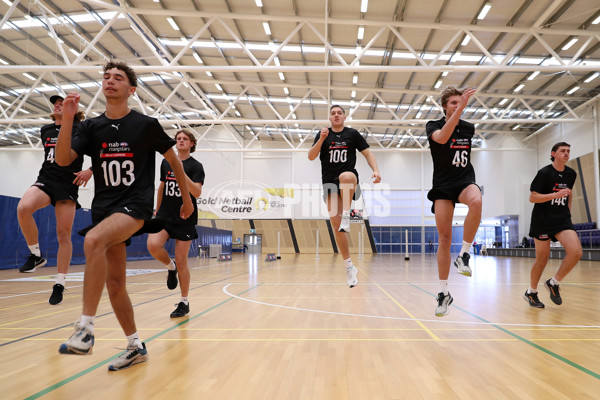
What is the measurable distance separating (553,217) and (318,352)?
3725mm

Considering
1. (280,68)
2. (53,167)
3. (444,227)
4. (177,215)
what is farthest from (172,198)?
(280,68)

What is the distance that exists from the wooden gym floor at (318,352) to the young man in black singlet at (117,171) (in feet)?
1.49

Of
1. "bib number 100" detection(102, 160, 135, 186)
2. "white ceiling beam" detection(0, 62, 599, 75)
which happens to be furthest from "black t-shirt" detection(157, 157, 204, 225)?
"white ceiling beam" detection(0, 62, 599, 75)

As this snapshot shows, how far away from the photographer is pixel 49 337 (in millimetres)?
3820

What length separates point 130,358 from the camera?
289 centimetres

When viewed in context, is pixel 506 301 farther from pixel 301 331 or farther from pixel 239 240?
pixel 239 240

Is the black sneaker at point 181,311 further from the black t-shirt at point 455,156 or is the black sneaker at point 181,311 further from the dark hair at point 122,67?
the black t-shirt at point 455,156

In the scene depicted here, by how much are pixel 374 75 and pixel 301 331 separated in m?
19.4

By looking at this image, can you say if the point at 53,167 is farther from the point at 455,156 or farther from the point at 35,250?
the point at 455,156

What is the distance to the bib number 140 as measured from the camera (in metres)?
4.18

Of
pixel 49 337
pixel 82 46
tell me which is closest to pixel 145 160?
pixel 49 337

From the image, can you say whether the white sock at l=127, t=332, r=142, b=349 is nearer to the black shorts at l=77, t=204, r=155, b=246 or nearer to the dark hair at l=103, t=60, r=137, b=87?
the black shorts at l=77, t=204, r=155, b=246

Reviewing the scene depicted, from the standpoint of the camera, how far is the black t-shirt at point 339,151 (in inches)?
206

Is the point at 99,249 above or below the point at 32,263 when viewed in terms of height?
above
